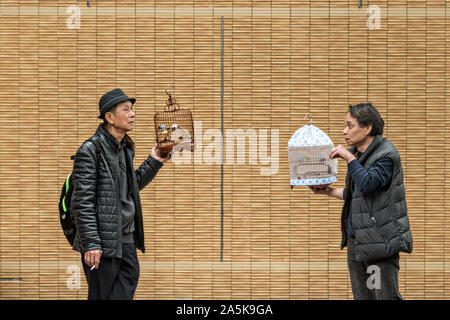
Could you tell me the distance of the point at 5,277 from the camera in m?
6.12

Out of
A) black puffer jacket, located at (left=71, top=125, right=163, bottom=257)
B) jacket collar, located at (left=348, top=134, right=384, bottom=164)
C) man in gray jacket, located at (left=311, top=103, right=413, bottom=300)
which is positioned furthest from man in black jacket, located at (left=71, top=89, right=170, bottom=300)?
jacket collar, located at (left=348, top=134, right=384, bottom=164)

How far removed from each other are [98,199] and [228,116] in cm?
245

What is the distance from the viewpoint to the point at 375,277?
4.11 m

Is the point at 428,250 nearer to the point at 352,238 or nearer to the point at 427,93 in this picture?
the point at 427,93

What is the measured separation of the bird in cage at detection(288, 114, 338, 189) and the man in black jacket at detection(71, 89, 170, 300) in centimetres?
128

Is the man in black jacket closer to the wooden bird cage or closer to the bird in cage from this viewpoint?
the wooden bird cage

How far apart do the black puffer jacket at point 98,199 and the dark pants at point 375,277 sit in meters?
1.59

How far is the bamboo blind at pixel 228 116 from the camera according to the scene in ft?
19.9

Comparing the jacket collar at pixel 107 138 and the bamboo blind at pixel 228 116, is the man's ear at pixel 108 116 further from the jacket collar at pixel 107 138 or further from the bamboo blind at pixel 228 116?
the bamboo blind at pixel 228 116

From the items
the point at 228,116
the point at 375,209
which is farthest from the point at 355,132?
the point at 228,116

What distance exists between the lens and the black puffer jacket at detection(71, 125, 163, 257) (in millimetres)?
3809

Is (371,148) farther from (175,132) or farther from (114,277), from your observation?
(114,277)

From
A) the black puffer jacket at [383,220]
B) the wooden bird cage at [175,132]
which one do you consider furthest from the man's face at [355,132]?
the wooden bird cage at [175,132]

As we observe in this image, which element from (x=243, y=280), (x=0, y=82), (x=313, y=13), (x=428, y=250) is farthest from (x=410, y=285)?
(x=0, y=82)
